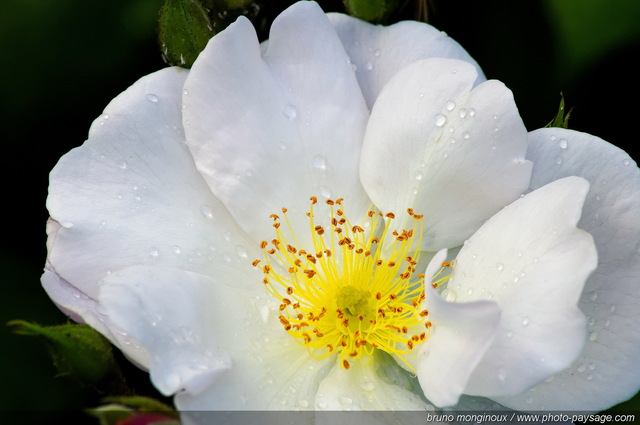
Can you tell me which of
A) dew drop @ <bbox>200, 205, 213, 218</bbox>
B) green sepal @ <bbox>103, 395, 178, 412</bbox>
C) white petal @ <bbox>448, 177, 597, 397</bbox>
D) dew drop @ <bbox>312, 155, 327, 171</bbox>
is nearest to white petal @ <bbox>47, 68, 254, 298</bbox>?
dew drop @ <bbox>200, 205, 213, 218</bbox>

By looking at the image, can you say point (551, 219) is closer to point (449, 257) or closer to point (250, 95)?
point (449, 257)

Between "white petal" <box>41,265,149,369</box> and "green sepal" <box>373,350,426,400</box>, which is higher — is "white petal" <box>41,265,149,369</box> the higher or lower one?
→ the higher one

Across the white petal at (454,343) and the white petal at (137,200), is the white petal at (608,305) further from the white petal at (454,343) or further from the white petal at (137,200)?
the white petal at (137,200)

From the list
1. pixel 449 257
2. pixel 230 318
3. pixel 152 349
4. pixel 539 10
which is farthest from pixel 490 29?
pixel 152 349

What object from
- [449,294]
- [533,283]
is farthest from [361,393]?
[533,283]

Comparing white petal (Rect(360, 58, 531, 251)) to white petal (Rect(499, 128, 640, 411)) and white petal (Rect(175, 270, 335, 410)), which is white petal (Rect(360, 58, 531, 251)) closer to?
white petal (Rect(499, 128, 640, 411))
